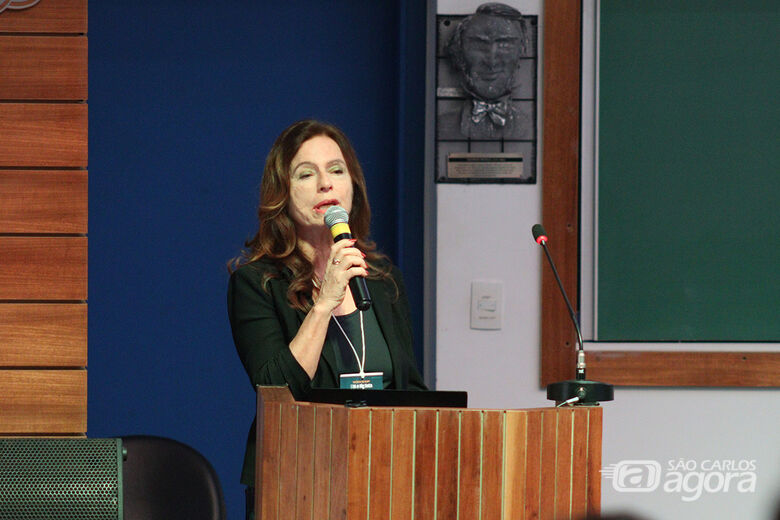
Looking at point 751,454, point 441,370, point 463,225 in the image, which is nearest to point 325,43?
point 463,225

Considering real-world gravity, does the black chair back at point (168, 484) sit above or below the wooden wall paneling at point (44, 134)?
below

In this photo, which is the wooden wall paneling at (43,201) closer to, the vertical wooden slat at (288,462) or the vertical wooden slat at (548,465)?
the vertical wooden slat at (288,462)

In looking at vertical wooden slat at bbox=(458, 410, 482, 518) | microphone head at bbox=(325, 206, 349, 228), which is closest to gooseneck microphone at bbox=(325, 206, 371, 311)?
microphone head at bbox=(325, 206, 349, 228)

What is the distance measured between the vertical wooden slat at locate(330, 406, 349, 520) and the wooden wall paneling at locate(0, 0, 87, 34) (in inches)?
73.9

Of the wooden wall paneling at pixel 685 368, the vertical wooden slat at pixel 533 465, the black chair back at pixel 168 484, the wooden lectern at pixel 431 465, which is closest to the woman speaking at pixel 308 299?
the black chair back at pixel 168 484

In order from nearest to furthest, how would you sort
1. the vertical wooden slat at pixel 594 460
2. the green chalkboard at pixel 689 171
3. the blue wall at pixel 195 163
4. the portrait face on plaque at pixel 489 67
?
the vertical wooden slat at pixel 594 460, the portrait face on plaque at pixel 489 67, the green chalkboard at pixel 689 171, the blue wall at pixel 195 163

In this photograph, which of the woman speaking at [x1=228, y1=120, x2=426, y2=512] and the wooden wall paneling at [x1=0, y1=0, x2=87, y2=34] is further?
the wooden wall paneling at [x1=0, y1=0, x2=87, y2=34]

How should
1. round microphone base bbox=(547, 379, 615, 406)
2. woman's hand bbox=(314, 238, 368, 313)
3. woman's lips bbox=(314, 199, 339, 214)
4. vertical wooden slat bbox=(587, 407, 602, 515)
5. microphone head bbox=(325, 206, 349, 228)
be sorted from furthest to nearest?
1. woman's lips bbox=(314, 199, 339, 214)
2. microphone head bbox=(325, 206, 349, 228)
3. woman's hand bbox=(314, 238, 368, 313)
4. round microphone base bbox=(547, 379, 615, 406)
5. vertical wooden slat bbox=(587, 407, 602, 515)

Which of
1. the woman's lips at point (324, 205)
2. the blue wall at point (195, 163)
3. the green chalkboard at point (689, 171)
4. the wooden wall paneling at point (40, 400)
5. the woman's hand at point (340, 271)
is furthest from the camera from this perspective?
the blue wall at point (195, 163)

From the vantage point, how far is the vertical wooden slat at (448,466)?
4.40 feet

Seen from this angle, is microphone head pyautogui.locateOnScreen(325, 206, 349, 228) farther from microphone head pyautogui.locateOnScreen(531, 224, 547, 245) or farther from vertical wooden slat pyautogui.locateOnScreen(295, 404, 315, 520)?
vertical wooden slat pyautogui.locateOnScreen(295, 404, 315, 520)

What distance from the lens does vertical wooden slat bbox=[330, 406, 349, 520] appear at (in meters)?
1.32

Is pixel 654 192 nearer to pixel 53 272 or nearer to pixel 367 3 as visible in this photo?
pixel 367 3

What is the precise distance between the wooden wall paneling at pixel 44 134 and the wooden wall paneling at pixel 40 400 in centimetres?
59
